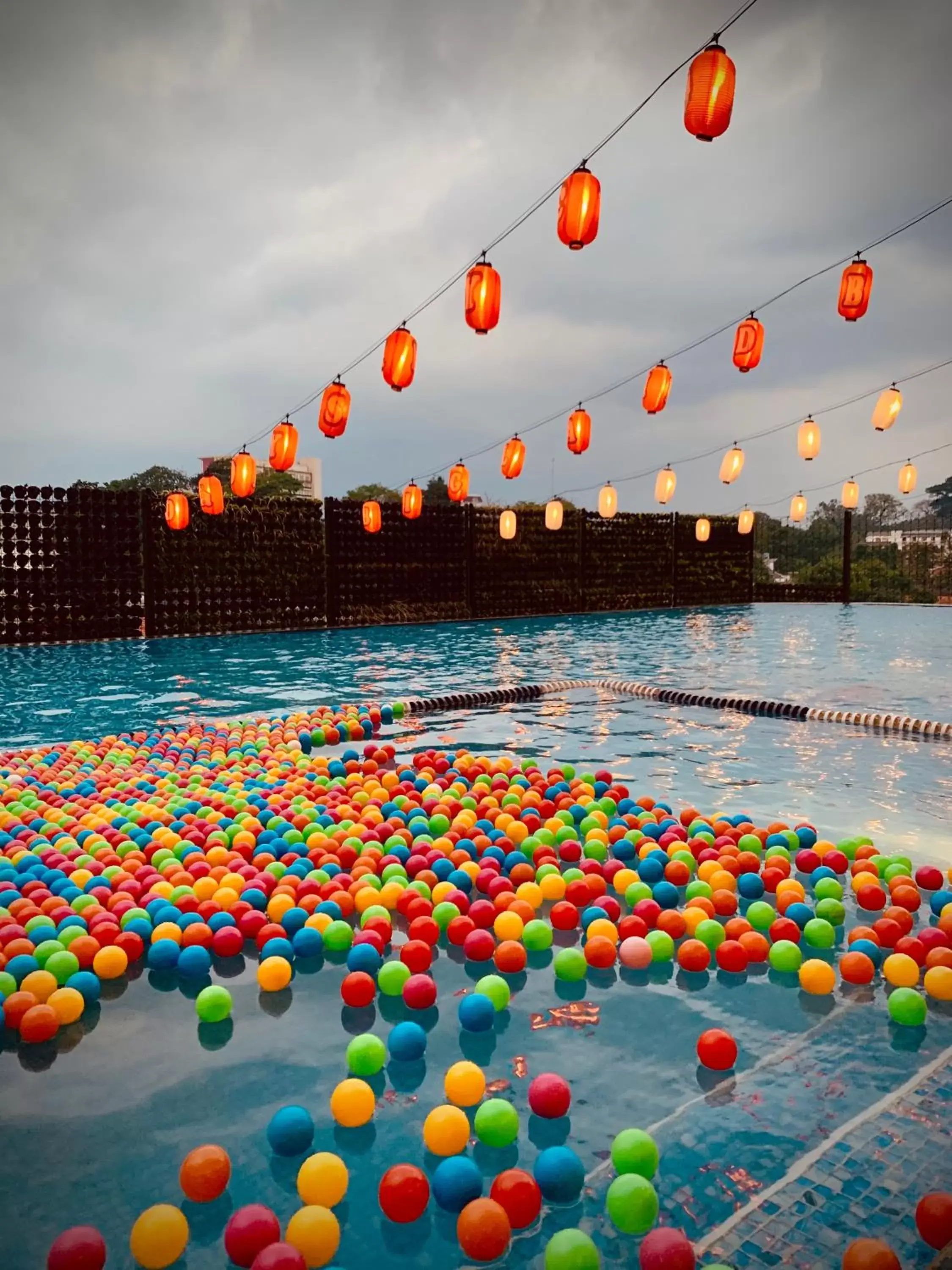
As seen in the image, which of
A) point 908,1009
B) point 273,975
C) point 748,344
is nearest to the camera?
point 908,1009

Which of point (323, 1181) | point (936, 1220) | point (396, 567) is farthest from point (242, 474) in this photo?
point (936, 1220)

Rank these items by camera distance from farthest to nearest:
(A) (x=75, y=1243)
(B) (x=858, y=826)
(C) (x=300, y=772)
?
(C) (x=300, y=772) → (B) (x=858, y=826) → (A) (x=75, y=1243)

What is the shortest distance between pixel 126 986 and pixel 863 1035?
2.34 metres

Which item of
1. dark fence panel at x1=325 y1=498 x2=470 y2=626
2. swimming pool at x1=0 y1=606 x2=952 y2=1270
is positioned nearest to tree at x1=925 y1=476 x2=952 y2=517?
dark fence panel at x1=325 y1=498 x2=470 y2=626

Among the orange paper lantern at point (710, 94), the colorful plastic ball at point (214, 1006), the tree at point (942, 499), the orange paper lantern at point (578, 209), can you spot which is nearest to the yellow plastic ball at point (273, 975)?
the colorful plastic ball at point (214, 1006)

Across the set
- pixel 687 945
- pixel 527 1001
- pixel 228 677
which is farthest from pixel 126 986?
pixel 228 677

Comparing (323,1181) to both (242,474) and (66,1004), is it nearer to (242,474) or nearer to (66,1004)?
(66,1004)

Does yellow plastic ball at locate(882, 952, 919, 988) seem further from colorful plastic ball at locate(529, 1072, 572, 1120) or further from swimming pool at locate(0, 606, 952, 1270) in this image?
colorful plastic ball at locate(529, 1072, 572, 1120)

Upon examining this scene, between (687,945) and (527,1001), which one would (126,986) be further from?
(687,945)

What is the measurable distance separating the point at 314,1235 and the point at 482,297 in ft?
25.7

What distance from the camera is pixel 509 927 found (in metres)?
3.01

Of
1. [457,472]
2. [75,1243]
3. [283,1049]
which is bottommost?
[283,1049]

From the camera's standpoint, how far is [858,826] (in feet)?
14.6

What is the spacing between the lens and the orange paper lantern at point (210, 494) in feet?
48.6
